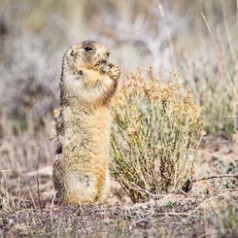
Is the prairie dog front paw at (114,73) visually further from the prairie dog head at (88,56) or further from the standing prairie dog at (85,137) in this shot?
the prairie dog head at (88,56)

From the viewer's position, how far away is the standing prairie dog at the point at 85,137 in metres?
5.92

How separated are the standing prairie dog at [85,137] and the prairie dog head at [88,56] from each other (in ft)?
0.03

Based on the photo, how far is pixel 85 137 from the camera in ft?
19.5

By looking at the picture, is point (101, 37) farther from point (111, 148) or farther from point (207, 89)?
point (111, 148)

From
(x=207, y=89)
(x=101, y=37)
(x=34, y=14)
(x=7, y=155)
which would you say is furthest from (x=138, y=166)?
(x=34, y=14)

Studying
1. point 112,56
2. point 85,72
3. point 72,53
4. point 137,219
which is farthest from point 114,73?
point 112,56

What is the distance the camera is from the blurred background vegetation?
26.7 ft

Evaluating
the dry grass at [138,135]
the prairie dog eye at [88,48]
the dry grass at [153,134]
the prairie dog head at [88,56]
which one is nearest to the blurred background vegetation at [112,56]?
the dry grass at [138,135]

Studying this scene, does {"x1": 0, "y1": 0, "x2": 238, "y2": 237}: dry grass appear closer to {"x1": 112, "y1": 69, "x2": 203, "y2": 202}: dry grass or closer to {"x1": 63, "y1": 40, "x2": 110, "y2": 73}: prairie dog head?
{"x1": 112, "y1": 69, "x2": 203, "y2": 202}: dry grass

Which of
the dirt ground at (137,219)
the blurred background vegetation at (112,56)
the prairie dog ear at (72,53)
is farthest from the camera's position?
the blurred background vegetation at (112,56)

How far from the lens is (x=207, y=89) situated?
27.4ft

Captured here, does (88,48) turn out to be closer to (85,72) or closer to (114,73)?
(85,72)

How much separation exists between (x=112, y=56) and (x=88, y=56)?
564 cm

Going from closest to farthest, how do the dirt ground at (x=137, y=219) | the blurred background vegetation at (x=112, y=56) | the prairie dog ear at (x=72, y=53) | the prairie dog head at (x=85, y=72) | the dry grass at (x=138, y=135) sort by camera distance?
the dirt ground at (x=137, y=219) < the dry grass at (x=138, y=135) < the prairie dog head at (x=85, y=72) < the prairie dog ear at (x=72, y=53) < the blurred background vegetation at (x=112, y=56)
